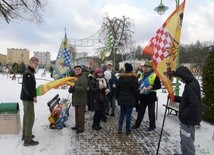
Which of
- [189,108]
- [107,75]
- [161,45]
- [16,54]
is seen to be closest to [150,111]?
[107,75]

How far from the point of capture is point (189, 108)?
4.37 m

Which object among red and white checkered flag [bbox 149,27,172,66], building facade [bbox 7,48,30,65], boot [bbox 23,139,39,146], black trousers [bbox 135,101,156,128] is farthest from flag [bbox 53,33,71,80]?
building facade [bbox 7,48,30,65]

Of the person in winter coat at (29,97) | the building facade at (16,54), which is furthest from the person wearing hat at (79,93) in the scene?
the building facade at (16,54)

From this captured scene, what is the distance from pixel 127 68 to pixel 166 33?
1454 millimetres

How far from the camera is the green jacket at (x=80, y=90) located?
652 cm

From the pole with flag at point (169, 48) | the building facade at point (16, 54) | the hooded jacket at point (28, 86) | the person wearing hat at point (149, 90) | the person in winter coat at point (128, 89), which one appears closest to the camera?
the pole with flag at point (169, 48)

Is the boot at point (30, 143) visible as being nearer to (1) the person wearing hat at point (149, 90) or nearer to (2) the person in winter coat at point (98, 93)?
(2) the person in winter coat at point (98, 93)

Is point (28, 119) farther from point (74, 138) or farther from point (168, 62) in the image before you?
point (168, 62)

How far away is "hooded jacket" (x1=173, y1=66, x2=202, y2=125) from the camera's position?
4328 millimetres

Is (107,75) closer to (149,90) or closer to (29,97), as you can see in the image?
(149,90)

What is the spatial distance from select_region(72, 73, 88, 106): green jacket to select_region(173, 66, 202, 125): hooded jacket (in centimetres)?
277

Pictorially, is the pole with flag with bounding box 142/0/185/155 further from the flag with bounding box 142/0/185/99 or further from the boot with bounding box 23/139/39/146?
the boot with bounding box 23/139/39/146

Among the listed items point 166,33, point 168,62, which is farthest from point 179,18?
point 168,62

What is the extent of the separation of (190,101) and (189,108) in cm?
13
